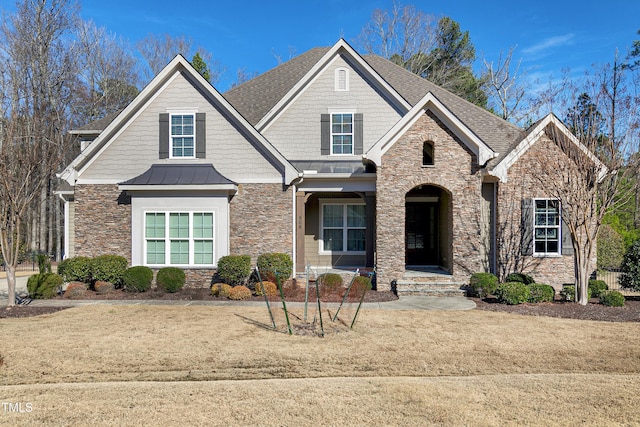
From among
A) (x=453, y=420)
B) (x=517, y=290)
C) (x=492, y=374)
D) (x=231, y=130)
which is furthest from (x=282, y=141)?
(x=453, y=420)

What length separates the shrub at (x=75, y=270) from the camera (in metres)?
13.7

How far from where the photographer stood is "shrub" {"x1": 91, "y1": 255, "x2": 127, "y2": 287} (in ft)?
45.4

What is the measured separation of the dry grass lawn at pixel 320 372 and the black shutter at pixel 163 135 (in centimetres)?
668

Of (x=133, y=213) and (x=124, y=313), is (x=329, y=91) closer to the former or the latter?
(x=133, y=213)

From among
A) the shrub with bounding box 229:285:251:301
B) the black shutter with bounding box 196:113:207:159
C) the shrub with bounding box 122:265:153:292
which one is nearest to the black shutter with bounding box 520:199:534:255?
the shrub with bounding box 229:285:251:301

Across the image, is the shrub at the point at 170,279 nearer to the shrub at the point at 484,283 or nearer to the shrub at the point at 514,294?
the shrub at the point at 484,283

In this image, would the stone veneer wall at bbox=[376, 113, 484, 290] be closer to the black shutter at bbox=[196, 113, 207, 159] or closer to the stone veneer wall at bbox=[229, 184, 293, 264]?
the stone veneer wall at bbox=[229, 184, 293, 264]

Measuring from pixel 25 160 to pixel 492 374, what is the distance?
12.1 metres

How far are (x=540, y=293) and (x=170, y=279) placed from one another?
11.2 m

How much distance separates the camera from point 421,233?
→ 18.0m

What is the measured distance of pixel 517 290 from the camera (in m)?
12.0

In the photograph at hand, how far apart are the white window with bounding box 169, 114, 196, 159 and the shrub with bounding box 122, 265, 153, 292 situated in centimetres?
421

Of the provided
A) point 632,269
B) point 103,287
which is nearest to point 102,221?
point 103,287

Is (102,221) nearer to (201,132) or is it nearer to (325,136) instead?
(201,132)
